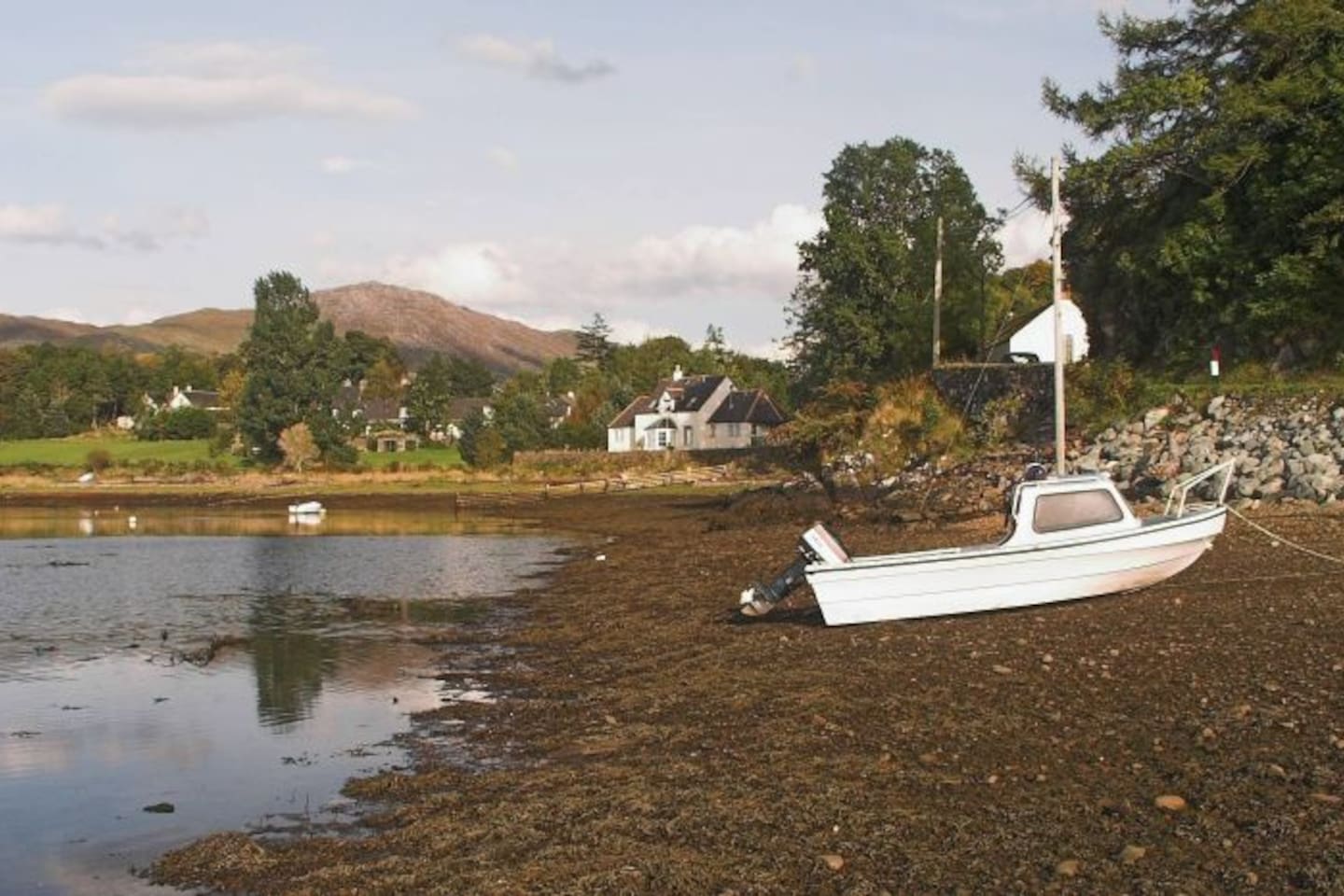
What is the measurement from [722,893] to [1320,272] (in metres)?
32.0

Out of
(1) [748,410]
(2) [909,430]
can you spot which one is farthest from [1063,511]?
(1) [748,410]

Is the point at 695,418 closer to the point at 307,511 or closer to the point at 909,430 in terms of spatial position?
the point at 307,511

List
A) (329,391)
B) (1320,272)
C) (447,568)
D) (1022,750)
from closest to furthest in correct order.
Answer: (1022,750) → (1320,272) → (447,568) → (329,391)

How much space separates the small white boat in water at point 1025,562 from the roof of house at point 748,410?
86.3 m

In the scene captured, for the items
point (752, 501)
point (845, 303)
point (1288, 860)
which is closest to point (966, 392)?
point (752, 501)

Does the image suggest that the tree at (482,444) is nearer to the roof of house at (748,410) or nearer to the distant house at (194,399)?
the roof of house at (748,410)

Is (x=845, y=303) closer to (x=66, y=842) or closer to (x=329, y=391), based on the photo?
(x=329, y=391)

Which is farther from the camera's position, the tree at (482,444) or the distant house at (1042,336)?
the tree at (482,444)

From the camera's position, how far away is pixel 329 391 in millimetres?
117312

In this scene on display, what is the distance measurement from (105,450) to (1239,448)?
383 ft

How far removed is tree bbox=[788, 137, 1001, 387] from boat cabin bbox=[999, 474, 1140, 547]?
4847cm

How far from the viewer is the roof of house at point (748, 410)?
108 meters

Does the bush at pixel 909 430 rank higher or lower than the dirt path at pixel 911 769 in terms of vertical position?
higher

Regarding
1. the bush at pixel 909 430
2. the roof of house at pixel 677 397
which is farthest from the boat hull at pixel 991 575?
the roof of house at pixel 677 397
